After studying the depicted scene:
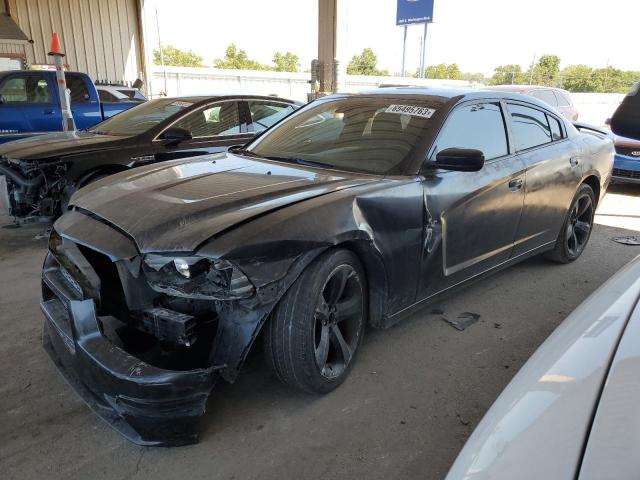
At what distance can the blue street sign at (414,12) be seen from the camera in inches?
1126

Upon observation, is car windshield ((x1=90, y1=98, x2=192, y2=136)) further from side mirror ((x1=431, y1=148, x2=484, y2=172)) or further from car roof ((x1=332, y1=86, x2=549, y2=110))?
side mirror ((x1=431, y1=148, x2=484, y2=172))

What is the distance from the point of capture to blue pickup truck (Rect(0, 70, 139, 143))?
8094 millimetres

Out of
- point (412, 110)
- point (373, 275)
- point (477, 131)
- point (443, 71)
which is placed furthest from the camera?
point (443, 71)

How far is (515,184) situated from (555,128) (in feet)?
3.59

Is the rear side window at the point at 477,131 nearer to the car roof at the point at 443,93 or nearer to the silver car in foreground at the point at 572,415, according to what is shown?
the car roof at the point at 443,93

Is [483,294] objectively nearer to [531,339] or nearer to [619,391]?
[531,339]

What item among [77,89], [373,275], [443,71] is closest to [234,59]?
[443,71]

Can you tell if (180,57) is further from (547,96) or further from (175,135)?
(175,135)

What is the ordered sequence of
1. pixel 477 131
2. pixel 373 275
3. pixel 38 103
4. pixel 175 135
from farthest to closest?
pixel 38 103
pixel 175 135
pixel 477 131
pixel 373 275

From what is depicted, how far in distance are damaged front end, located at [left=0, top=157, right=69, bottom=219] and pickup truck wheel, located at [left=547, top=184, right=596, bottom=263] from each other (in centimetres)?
482

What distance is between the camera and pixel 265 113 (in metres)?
6.41

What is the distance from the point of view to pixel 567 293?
4.01 meters

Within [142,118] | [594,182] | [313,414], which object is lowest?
[313,414]

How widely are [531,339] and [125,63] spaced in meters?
18.3
